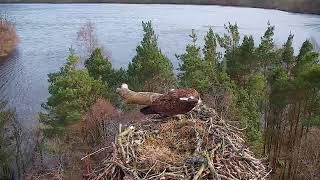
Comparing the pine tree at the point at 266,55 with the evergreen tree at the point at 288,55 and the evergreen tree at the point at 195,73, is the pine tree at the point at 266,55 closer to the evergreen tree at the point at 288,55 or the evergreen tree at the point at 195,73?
the evergreen tree at the point at 288,55

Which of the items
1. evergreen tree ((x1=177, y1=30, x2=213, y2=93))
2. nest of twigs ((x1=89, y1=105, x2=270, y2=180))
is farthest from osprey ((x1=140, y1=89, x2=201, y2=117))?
evergreen tree ((x1=177, y1=30, x2=213, y2=93))

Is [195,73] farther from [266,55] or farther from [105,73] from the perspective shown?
[266,55]

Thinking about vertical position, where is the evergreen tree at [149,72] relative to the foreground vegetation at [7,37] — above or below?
above

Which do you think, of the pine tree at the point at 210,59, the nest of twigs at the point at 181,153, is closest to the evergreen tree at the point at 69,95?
the pine tree at the point at 210,59

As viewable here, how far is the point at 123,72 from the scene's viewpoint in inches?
945

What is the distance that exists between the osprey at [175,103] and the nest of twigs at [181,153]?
1.09ft

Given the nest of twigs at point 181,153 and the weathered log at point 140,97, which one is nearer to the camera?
the nest of twigs at point 181,153

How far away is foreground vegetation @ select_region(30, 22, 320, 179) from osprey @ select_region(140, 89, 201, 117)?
1174cm

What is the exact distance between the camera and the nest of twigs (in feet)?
14.5

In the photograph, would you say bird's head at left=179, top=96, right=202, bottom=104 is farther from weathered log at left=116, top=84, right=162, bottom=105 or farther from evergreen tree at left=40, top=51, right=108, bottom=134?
evergreen tree at left=40, top=51, right=108, bottom=134

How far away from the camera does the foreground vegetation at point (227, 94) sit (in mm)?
20047

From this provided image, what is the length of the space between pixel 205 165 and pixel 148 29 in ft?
81.0

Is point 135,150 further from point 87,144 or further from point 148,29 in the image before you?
point 148,29

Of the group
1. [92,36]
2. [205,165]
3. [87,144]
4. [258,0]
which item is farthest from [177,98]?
[258,0]
